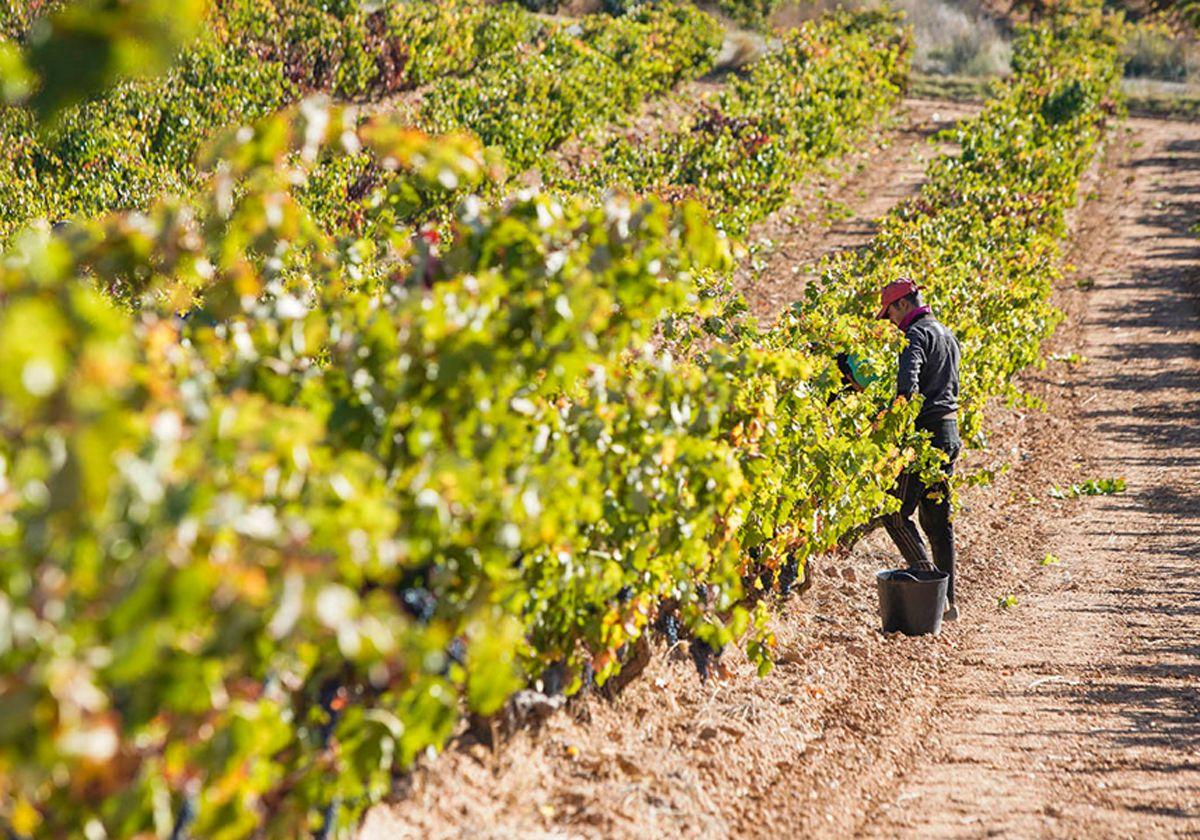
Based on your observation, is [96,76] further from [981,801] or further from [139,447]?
[981,801]

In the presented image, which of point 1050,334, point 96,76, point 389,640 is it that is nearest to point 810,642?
point 389,640

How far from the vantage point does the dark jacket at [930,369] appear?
6.48 meters

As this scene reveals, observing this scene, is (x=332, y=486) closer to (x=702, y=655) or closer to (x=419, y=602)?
(x=419, y=602)

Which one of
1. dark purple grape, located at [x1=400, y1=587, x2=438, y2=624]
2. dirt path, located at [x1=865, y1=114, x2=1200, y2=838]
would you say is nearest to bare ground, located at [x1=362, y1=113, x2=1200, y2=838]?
dirt path, located at [x1=865, y1=114, x2=1200, y2=838]

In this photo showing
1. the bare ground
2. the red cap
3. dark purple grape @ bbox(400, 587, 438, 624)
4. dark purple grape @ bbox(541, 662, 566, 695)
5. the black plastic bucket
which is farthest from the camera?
the red cap

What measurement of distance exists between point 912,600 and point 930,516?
61 centimetres

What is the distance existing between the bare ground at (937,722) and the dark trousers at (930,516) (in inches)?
14.4

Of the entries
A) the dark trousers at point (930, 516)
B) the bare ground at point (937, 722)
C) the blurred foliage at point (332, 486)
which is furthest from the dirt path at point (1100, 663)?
the blurred foliage at point (332, 486)

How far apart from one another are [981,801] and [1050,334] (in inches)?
370

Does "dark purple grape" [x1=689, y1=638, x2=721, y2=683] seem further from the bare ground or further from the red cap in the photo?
the red cap

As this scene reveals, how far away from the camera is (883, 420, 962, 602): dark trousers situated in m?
6.76

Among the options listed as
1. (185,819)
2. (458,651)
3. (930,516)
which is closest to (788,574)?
(930,516)

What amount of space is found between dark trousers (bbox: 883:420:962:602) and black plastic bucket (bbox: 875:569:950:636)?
0.13 metres

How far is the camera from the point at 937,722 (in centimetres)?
562
